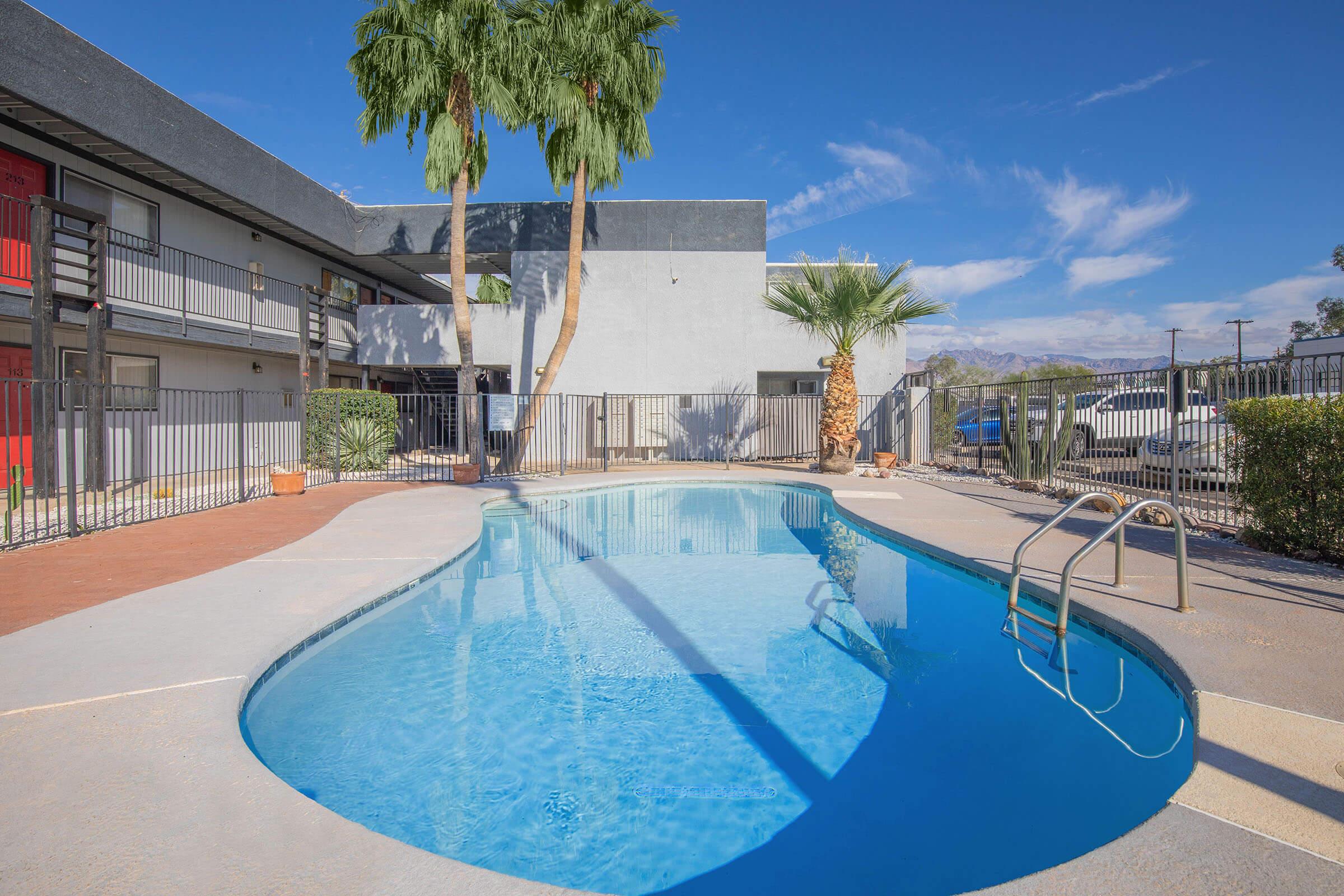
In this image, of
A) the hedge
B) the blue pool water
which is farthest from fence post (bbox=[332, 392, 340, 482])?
the hedge

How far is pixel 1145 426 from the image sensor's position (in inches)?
448

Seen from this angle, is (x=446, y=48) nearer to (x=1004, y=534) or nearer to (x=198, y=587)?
(x=198, y=587)

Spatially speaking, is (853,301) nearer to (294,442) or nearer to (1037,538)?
(1037,538)

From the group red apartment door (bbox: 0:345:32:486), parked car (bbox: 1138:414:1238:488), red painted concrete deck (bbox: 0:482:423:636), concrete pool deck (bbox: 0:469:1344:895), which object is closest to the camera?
concrete pool deck (bbox: 0:469:1344:895)

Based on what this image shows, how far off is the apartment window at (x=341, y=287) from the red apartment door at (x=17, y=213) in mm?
7493

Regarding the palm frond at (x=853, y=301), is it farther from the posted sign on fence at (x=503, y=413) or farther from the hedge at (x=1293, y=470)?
the hedge at (x=1293, y=470)

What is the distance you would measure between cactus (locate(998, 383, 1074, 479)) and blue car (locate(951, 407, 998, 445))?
0.65 m

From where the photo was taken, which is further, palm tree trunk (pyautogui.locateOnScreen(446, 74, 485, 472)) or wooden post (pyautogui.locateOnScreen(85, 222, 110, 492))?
palm tree trunk (pyautogui.locateOnScreen(446, 74, 485, 472))

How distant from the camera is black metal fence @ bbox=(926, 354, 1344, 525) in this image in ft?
25.5

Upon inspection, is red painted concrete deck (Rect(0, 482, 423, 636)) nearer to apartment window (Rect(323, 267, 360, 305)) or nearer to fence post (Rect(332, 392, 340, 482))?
fence post (Rect(332, 392, 340, 482))

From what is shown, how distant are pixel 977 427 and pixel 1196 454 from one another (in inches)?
284

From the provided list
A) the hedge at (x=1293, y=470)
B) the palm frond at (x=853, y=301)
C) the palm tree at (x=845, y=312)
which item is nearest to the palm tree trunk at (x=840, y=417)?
the palm tree at (x=845, y=312)

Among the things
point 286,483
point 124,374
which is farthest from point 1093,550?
point 124,374

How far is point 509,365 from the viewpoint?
735 inches
